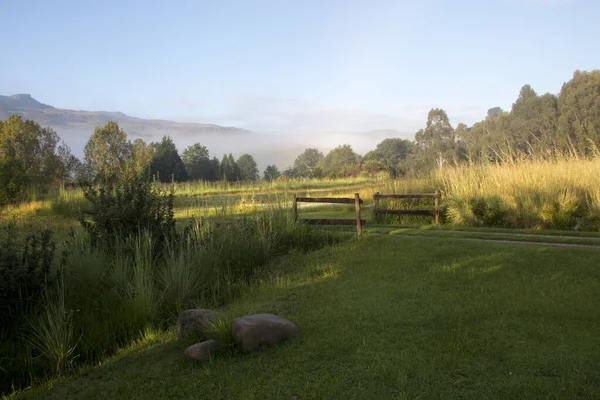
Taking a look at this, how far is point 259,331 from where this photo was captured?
15.8ft

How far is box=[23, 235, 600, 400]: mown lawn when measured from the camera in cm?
373

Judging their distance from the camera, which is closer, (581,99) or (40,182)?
(40,182)

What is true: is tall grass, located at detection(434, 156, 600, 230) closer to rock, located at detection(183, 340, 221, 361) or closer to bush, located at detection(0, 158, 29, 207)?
rock, located at detection(183, 340, 221, 361)

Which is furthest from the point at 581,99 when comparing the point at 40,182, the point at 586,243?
the point at 40,182

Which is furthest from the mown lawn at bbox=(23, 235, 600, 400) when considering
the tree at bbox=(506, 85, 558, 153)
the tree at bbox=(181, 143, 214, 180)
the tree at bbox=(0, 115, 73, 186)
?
the tree at bbox=(181, 143, 214, 180)

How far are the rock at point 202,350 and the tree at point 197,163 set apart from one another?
5209 cm

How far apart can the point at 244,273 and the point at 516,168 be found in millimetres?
10551

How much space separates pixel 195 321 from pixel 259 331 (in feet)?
3.08

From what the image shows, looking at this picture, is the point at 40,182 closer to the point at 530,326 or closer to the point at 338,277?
the point at 338,277

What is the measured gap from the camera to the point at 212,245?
9.30 m

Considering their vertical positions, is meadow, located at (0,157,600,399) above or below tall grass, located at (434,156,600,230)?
below

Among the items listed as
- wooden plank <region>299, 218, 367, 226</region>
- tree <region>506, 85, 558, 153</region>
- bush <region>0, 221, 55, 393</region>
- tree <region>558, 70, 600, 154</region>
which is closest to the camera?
bush <region>0, 221, 55, 393</region>

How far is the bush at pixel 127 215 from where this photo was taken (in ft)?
30.2

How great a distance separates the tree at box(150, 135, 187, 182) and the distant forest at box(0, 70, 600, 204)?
0.39 ft
